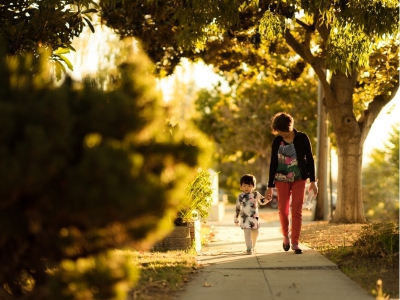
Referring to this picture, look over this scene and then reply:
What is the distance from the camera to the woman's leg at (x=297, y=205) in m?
11.2

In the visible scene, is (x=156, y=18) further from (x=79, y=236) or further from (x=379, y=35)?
(x=79, y=236)

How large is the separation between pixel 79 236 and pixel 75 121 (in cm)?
82

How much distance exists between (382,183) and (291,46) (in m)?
44.2

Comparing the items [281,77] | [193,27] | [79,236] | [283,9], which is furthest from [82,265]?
[281,77]

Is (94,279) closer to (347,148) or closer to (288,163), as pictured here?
(288,163)

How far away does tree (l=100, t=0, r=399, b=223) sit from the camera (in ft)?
46.9

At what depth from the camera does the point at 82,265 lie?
5348 millimetres

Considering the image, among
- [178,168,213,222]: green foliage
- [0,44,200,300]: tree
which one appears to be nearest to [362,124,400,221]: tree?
[178,168,213,222]: green foliage

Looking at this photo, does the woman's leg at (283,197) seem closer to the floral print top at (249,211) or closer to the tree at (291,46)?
the floral print top at (249,211)

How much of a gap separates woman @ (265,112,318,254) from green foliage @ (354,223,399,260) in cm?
117

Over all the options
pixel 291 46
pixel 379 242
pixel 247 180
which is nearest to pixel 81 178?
pixel 379 242

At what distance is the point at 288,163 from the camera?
1116cm

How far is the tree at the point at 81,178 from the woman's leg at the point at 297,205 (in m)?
5.35

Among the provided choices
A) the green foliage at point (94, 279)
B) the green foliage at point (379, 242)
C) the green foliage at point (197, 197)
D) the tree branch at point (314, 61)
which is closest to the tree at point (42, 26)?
the green foliage at point (197, 197)
